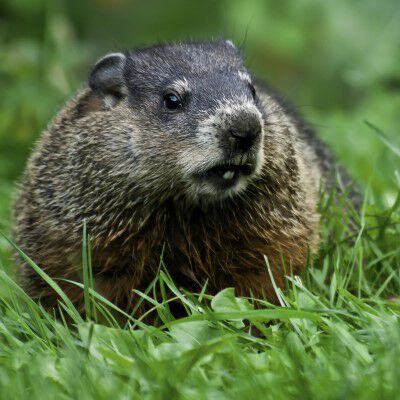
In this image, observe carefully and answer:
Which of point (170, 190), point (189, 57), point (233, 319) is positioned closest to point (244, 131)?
point (170, 190)

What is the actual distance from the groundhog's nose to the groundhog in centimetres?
3

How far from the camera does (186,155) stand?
13.5ft

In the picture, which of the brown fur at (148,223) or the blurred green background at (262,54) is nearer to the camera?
the brown fur at (148,223)

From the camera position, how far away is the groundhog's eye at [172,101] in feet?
14.3

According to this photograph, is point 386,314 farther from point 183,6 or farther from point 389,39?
point 183,6

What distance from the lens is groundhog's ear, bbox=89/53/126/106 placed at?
4.76m

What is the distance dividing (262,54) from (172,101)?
952 cm

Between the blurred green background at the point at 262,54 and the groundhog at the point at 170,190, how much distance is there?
75 centimetres

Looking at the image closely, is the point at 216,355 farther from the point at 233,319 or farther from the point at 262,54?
the point at 262,54

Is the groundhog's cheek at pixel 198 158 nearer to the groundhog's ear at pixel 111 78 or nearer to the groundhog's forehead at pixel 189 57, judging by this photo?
the groundhog's forehead at pixel 189 57

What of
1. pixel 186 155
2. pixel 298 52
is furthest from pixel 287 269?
pixel 298 52

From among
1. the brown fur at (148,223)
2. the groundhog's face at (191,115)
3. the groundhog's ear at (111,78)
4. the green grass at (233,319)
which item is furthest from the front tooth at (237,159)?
the groundhog's ear at (111,78)

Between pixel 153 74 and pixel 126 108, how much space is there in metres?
0.24

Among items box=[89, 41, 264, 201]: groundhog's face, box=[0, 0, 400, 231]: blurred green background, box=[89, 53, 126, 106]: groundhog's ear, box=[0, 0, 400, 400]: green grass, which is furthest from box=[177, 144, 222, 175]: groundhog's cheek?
box=[0, 0, 400, 231]: blurred green background
